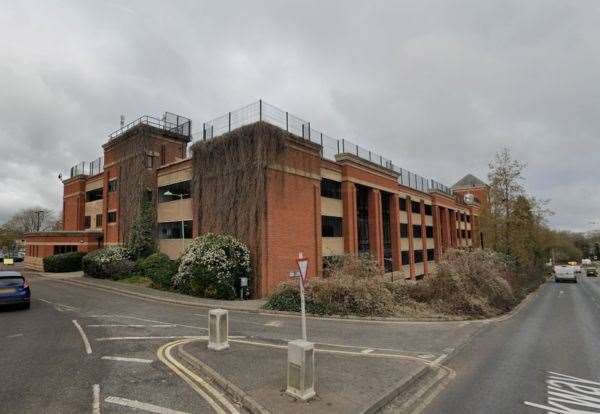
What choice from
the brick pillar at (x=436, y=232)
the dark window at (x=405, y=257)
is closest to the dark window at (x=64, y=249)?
the dark window at (x=405, y=257)

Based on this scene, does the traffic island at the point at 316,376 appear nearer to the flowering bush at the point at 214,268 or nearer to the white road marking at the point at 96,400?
the white road marking at the point at 96,400

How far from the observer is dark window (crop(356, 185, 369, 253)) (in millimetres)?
32653

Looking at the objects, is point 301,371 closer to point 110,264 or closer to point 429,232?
point 110,264

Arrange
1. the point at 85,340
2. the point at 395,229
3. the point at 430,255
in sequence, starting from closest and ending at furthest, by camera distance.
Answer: the point at 85,340, the point at 395,229, the point at 430,255

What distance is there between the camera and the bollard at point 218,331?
31.7 ft

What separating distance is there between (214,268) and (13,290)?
8870mm

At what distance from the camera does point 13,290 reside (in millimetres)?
15328

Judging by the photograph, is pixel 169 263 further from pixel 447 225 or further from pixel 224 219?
pixel 447 225

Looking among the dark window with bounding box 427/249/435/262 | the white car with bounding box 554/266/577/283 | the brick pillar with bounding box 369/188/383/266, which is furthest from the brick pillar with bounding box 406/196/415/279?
the white car with bounding box 554/266/577/283

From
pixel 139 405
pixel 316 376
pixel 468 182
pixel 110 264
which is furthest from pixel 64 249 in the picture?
pixel 468 182

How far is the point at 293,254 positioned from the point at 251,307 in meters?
6.28

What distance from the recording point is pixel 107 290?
76.9ft

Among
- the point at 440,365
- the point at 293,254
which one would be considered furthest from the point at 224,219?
the point at 440,365

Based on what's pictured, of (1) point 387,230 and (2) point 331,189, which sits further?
(1) point 387,230
